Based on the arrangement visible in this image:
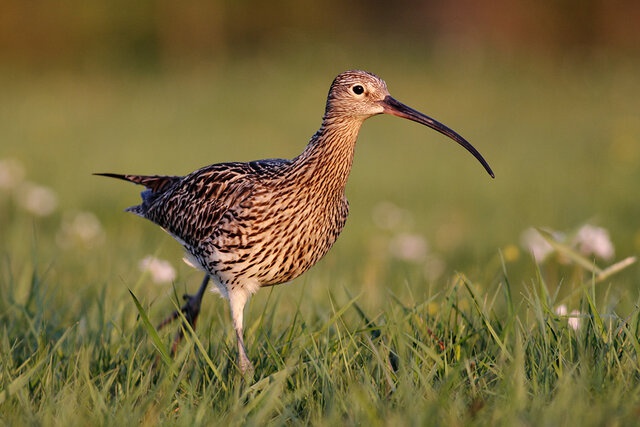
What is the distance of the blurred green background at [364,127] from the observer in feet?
27.2

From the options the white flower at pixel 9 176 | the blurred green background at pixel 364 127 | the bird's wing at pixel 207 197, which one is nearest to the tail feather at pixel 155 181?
the bird's wing at pixel 207 197

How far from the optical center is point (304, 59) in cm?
2239

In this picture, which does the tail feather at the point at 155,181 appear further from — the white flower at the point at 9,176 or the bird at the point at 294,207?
the white flower at the point at 9,176

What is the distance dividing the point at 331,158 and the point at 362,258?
3.48 metres

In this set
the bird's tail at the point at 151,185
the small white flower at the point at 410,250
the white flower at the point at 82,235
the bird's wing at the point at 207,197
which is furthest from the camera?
the white flower at the point at 82,235

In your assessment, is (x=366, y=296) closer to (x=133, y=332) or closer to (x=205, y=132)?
(x=133, y=332)

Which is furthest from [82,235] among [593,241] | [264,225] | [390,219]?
[593,241]

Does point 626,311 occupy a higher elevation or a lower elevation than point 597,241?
lower

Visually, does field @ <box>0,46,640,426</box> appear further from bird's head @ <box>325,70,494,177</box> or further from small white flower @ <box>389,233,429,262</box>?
bird's head @ <box>325,70,494,177</box>

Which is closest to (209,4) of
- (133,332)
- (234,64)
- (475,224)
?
(234,64)

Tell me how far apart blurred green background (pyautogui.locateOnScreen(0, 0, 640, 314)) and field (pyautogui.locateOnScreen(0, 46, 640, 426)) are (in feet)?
0.21

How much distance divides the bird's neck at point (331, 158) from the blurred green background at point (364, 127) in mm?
768

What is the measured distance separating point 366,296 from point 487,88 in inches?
560

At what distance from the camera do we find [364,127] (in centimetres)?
1745
